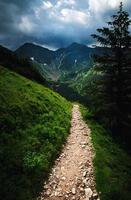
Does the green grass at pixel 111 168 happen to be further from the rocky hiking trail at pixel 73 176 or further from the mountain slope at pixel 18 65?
the mountain slope at pixel 18 65

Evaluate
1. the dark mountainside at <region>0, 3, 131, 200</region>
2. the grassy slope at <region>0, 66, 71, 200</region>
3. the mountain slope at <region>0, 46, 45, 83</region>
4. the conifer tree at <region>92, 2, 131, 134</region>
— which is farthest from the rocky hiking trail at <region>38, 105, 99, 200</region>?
the mountain slope at <region>0, 46, 45, 83</region>

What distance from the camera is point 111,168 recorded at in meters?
16.9

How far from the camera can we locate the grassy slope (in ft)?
43.4

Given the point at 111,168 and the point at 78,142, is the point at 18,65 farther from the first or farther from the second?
the point at 111,168

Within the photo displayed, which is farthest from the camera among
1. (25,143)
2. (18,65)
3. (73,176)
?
(18,65)

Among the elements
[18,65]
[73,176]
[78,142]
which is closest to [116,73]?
[78,142]

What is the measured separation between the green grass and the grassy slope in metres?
3.28

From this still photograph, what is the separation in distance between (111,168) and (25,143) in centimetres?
650

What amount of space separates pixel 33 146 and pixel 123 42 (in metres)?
14.7

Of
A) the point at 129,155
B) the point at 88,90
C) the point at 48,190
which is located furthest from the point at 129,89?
the point at 48,190

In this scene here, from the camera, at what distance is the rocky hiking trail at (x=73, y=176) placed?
1366 centimetres

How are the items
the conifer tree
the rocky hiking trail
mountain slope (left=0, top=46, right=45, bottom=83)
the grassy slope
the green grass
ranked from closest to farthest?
1. the grassy slope
2. the rocky hiking trail
3. the green grass
4. the conifer tree
5. mountain slope (left=0, top=46, right=45, bottom=83)

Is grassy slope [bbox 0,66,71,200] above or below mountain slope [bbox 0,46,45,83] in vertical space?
below

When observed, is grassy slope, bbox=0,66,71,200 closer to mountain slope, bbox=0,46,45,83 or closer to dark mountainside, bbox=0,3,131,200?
dark mountainside, bbox=0,3,131,200
